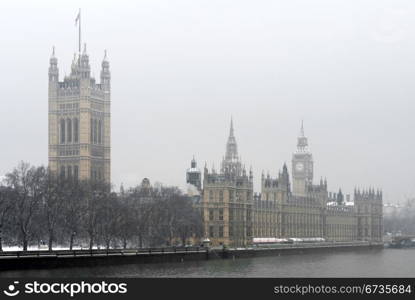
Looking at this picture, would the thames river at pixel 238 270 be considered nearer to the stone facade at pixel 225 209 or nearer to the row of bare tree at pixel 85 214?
the row of bare tree at pixel 85 214

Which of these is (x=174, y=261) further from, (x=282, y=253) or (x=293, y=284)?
(x=293, y=284)

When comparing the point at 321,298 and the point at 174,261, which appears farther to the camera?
the point at 174,261

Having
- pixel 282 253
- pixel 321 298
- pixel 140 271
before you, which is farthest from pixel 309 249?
pixel 321 298

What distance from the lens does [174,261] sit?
429ft

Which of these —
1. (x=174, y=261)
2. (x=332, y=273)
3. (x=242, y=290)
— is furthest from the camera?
(x=174, y=261)

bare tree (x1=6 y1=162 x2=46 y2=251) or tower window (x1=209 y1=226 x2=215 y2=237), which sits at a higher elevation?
bare tree (x1=6 y1=162 x2=46 y2=251)

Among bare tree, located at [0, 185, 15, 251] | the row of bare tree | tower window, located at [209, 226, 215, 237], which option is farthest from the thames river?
tower window, located at [209, 226, 215, 237]

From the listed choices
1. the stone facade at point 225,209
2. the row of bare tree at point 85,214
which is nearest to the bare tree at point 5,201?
the row of bare tree at point 85,214

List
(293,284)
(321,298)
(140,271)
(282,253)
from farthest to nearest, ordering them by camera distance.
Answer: (282,253) < (140,271) < (293,284) < (321,298)

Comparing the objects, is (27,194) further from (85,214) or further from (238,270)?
(238,270)

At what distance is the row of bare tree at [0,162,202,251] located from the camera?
120m

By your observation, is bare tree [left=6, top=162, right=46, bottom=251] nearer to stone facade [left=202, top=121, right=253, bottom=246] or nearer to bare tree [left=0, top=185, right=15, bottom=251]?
bare tree [left=0, top=185, right=15, bottom=251]

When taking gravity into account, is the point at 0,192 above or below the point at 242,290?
above

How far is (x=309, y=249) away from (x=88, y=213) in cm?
6464
